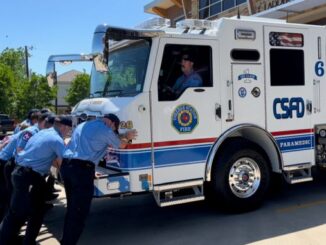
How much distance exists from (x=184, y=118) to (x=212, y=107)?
463 mm

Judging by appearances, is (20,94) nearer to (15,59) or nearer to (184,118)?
(15,59)

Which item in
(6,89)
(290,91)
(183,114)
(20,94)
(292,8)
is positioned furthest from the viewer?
(20,94)

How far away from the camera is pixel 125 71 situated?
621cm

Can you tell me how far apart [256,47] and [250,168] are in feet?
5.72

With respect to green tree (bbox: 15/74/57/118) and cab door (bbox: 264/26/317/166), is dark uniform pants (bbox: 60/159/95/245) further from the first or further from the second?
green tree (bbox: 15/74/57/118)

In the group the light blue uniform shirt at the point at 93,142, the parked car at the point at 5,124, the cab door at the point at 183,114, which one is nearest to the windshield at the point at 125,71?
the cab door at the point at 183,114

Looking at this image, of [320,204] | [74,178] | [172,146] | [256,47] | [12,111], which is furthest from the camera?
[12,111]

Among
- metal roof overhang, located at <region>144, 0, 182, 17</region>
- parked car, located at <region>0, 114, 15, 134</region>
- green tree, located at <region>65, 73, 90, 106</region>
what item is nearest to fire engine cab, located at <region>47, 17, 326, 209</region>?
metal roof overhang, located at <region>144, 0, 182, 17</region>

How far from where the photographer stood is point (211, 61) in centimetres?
620

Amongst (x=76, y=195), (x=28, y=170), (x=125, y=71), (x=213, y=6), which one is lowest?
(x=76, y=195)

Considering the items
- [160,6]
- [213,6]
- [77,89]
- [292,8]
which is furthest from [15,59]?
[292,8]

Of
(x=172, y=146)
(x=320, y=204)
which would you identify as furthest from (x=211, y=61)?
(x=320, y=204)

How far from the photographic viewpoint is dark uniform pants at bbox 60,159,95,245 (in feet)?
16.3

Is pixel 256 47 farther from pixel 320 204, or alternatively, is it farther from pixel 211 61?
pixel 320 204
